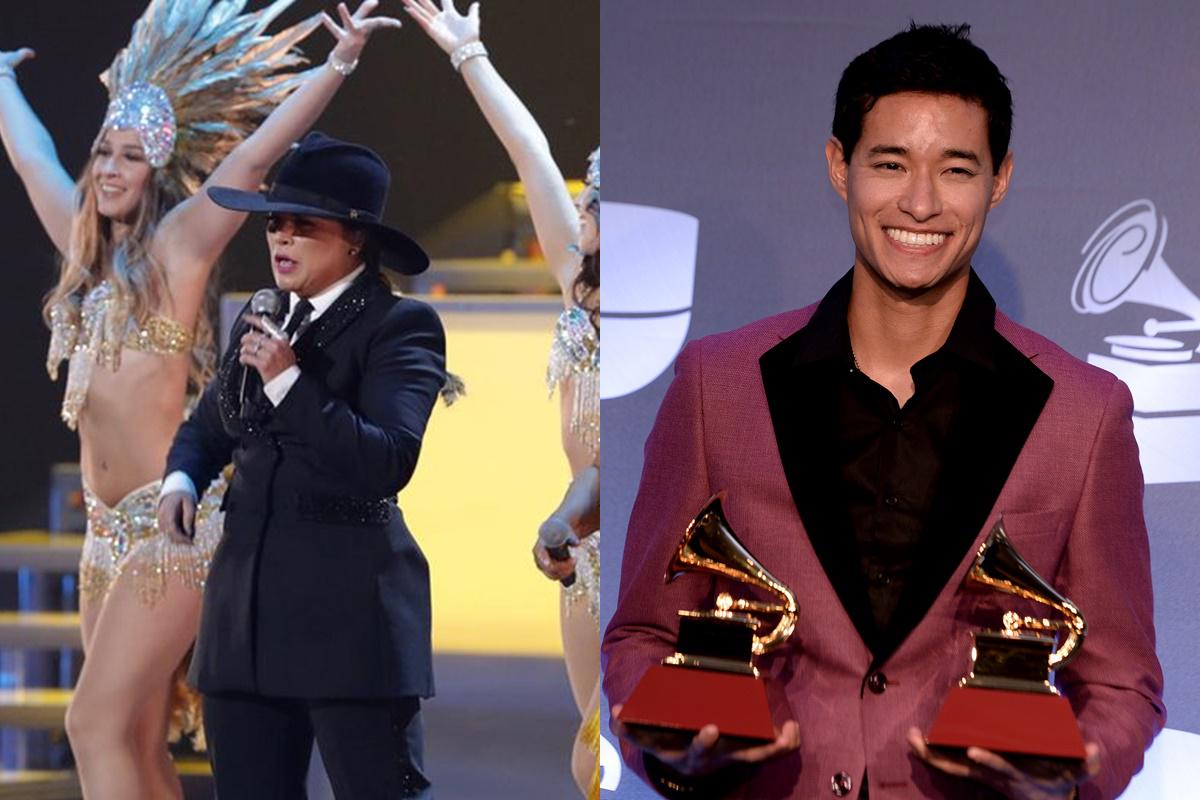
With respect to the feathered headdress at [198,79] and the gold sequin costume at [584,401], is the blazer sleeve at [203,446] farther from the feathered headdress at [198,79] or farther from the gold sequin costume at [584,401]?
the gold sequin costume at [584,401]

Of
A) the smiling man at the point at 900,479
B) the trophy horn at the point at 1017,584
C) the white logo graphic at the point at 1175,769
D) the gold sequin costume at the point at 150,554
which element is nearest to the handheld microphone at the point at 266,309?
the gold sequin costume at the point at 150,554

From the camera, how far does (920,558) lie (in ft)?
6.29

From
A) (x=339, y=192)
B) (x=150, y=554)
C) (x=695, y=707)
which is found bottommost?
(x=150, y=554)

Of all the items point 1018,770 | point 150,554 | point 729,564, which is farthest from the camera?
point 150,554

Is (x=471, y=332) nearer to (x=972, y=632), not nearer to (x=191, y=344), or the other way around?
(x=191, y=344)

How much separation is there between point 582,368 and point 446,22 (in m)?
0.88

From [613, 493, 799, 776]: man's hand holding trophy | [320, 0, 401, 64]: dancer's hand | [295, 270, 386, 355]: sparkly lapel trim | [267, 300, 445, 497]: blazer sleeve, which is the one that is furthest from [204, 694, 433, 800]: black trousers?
[613, 493, 799, 776]: man's hand holding trophy

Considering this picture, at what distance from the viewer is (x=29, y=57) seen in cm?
371

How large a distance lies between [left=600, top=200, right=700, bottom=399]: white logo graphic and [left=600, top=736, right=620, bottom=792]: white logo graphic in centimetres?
80

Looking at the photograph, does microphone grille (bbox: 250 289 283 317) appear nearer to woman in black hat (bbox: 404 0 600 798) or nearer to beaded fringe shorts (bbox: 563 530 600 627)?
woman in black hat (bbox: 404 0 600 798)

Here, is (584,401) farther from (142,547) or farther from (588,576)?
(142,547)

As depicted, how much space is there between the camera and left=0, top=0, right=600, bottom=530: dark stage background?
3.43 m

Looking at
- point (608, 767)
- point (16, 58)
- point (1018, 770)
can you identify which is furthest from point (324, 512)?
point (1018, 770)

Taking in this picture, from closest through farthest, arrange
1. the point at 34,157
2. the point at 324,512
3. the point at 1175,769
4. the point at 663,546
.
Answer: the point at 663,546 → the point at 1175,769 → the point at 324,512 → the point at 34,157
